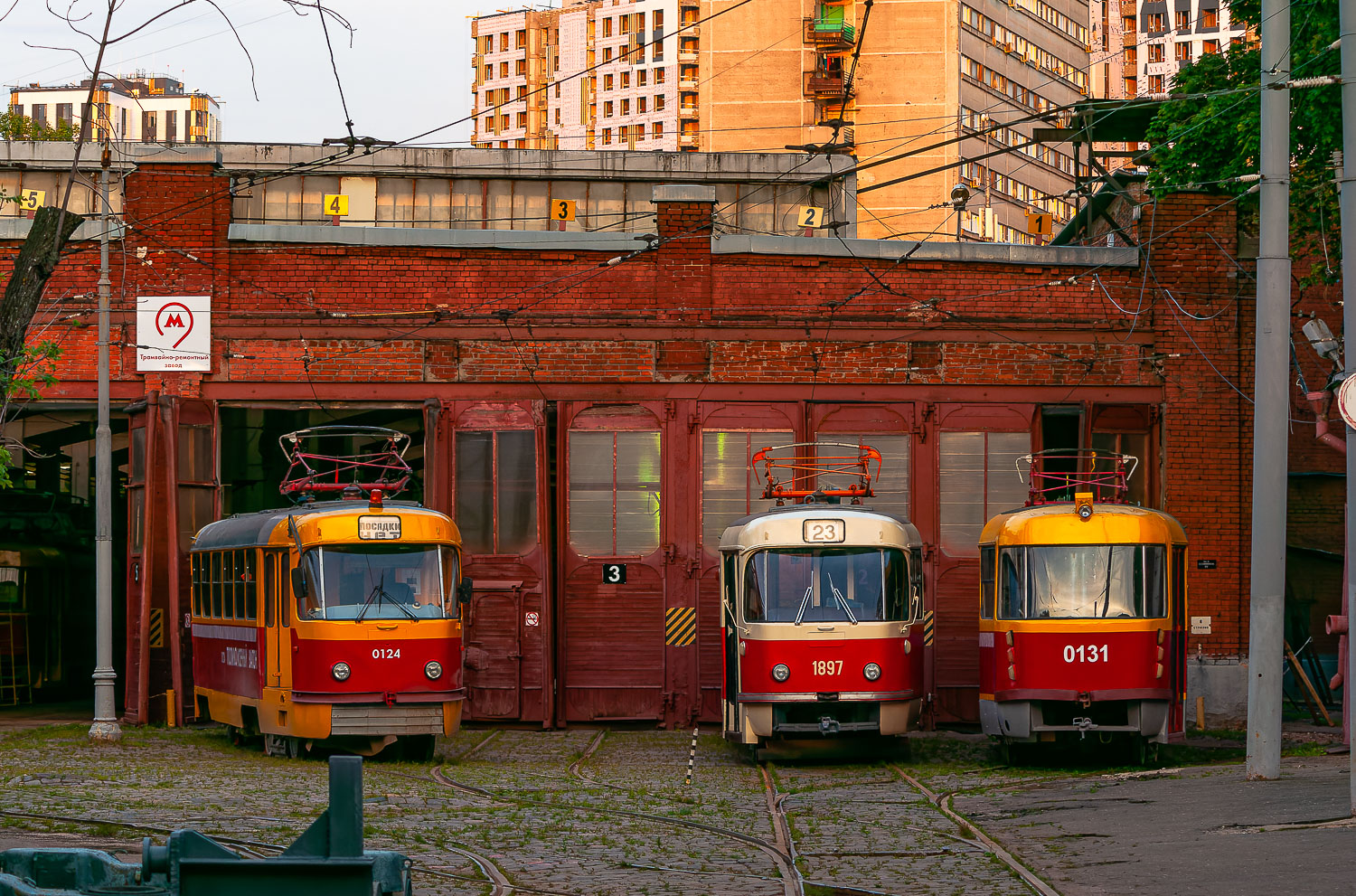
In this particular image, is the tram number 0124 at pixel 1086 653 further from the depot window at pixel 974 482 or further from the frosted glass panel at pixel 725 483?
the frosted glass panel at pixel 725 483

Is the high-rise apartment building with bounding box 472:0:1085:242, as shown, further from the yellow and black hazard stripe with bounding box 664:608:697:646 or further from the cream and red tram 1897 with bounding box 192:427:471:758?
the cream and red tram 1897 with bounding box 192:427:471:758

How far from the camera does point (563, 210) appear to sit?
3978 centimetres

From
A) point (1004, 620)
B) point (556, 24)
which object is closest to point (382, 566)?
point (1004, 620)

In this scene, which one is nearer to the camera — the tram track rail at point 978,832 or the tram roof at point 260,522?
the tram track rail at point 978,832

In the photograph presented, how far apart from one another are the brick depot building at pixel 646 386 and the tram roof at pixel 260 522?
2.83 m

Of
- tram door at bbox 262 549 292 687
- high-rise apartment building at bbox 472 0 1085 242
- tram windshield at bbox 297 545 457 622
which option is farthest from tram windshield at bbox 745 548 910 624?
high-rise apartment building at bbox 472 0 1085 242

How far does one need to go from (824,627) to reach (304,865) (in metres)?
13.3

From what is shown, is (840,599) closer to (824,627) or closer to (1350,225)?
(824,627)

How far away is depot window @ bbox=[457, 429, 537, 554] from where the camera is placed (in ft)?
80.7

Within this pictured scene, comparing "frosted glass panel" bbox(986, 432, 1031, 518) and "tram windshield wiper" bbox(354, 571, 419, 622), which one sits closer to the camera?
"tram windshield wiper" bbox(354, 571, 419, 622)

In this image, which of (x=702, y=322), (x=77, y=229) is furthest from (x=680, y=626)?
(x=77, y=229)

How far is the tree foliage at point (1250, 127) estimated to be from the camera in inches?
895

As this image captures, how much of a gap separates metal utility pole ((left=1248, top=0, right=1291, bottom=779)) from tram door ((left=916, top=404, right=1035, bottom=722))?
8.81 m

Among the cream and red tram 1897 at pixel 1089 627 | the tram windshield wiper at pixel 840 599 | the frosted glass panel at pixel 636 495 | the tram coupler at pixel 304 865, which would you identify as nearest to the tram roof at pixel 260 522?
the tram windshield wiper at pixel 840 599
